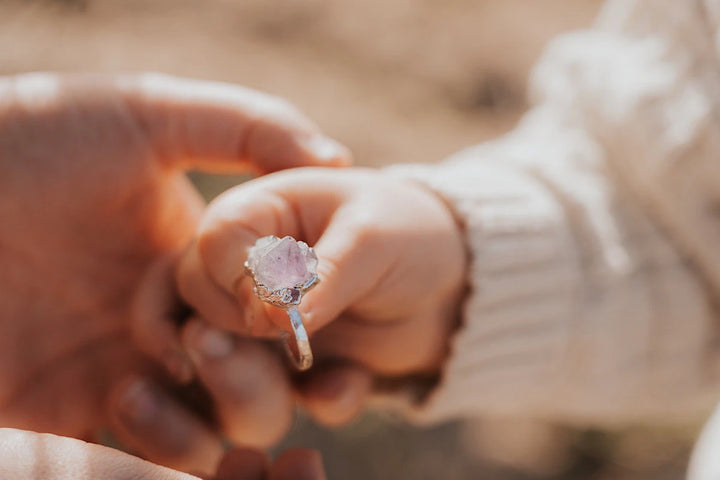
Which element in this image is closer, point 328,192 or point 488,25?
point 328,192

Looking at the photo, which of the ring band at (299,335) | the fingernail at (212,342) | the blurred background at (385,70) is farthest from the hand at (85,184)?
the blurred background at (385,70)

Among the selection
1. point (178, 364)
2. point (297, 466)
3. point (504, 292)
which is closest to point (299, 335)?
point (297, 466)

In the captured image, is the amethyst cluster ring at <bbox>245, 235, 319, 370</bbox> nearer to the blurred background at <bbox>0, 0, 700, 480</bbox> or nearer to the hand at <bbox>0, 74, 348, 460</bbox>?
the hand at <bbox>0, 74, 348, 460</bbox>

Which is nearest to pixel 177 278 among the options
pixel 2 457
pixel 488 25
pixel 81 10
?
pixel 2 457

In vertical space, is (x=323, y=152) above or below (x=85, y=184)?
above

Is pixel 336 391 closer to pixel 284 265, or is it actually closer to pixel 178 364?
pixel 178 364

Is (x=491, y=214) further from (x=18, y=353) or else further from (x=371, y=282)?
(x=18, y=353)
